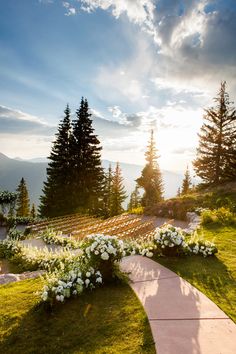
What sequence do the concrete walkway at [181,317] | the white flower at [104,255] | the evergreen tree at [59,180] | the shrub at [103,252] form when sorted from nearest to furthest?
A: 1. the concrete walkway at [181,317]
2. the white flower at [104,255]
3. the shrub at [103,252]
4. the evergreen tree at [59,180]

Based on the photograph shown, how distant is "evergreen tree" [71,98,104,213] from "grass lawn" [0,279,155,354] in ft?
81.8

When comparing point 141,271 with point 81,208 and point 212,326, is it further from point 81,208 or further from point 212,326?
point 81,208

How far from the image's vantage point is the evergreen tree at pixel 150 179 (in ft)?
115

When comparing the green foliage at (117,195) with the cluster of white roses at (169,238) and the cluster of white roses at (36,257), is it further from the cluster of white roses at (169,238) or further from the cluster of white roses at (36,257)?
the cluster of white roses at (169,238)

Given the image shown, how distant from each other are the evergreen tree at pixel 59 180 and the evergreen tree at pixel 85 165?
0.74 m

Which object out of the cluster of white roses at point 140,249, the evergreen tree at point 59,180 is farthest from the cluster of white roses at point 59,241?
the evergreen tree at point 59,180

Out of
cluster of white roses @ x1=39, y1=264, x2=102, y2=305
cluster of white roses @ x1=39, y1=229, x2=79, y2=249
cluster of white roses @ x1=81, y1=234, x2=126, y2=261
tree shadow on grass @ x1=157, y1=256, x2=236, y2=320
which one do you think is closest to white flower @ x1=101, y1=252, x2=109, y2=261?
cluster of white roses @ x1=81, y1=234, x2=126, y2=261

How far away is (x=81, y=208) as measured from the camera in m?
29.1

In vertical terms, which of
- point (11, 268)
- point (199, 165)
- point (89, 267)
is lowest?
point (11, 268)

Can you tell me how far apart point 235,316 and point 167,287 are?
153 cm

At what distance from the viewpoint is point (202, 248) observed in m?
8.45

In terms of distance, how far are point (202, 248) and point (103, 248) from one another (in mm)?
3894

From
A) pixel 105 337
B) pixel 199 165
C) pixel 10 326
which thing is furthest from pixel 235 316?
pixel 199 165

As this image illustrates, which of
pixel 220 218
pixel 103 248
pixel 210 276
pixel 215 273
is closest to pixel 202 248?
pixel 215 273
